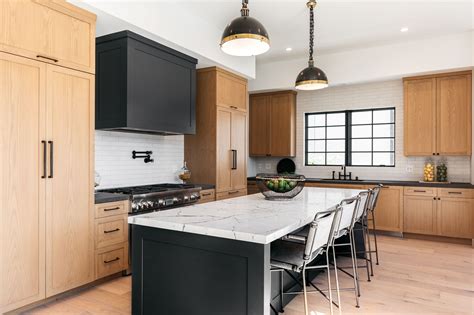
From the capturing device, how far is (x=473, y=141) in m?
5.22

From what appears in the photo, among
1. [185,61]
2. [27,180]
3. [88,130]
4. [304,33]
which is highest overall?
[304,33]

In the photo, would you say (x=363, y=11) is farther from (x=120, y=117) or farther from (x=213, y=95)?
(x=120, y=117)

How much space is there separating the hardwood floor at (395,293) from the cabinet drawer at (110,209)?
27.2 inches

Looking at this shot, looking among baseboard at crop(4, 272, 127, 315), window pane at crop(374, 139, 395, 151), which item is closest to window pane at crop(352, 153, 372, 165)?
window pane at crop(374, 139, 395, 151)

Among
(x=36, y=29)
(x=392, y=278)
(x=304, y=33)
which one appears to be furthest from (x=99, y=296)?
(x=304, y=33)

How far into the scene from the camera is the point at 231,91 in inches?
217

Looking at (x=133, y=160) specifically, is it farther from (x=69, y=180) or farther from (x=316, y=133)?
(x=316, y=133)

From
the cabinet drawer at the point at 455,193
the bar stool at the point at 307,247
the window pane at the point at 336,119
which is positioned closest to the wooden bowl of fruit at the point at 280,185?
the bar stool at the point at 307,247

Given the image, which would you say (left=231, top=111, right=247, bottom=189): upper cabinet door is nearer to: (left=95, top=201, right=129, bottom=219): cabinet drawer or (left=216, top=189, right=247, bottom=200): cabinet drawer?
(left=216, top=189, right=247, bottom=200): cabinet drawer

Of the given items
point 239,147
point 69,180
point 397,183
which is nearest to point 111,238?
point 69,180

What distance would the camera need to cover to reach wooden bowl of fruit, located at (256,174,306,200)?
10.6ft

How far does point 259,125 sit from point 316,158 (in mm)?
1329

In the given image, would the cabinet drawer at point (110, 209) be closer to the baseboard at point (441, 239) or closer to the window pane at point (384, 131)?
the baseboard at point (441, 239)

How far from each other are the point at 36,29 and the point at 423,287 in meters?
4.19
